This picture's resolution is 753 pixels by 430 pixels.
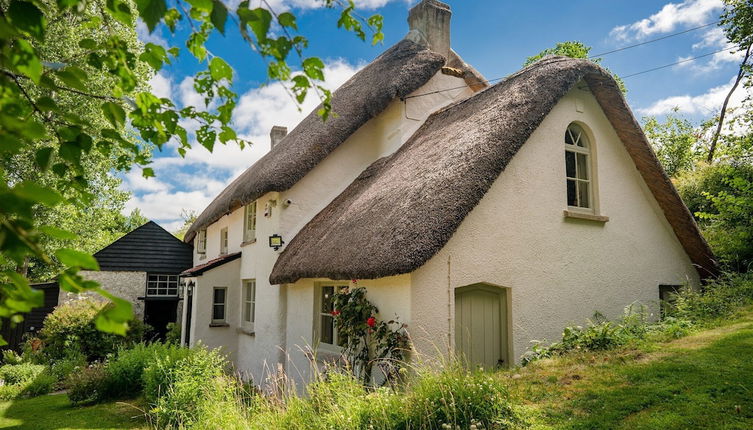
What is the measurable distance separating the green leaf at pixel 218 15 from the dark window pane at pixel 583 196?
313 inches

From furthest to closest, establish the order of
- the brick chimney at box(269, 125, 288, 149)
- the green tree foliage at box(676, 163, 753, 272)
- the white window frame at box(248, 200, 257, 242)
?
the brick chimney at box(269, 125, 288, 149) → the white window frame at box(248, 200, 257, 242) → the green tree foliage at box(676, 163, 753, 272)

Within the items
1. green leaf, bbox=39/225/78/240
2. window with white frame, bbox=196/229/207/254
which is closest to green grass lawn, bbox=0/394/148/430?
green leaf, bbox=39/225/78/240

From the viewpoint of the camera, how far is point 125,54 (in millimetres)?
2012

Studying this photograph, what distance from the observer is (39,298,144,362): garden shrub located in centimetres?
1367

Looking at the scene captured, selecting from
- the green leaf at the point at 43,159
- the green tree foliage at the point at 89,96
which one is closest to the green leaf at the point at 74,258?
the green tree foliage at the point at 89,96

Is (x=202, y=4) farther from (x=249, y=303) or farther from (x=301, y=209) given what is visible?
(x=249, y=303)

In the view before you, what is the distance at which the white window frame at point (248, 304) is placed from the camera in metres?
12.1

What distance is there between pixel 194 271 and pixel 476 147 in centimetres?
893

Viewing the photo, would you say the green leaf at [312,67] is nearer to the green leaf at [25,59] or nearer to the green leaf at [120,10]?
the green leaf at [120,10]

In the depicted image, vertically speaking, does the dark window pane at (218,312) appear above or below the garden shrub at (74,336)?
above

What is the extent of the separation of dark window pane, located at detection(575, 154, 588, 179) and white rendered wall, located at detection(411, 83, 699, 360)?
8.1 inches

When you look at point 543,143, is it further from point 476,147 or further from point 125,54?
point 125,54

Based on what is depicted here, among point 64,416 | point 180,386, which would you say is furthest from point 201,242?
point 180,386

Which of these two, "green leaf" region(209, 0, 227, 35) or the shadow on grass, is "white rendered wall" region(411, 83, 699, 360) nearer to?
the shadow on grass
